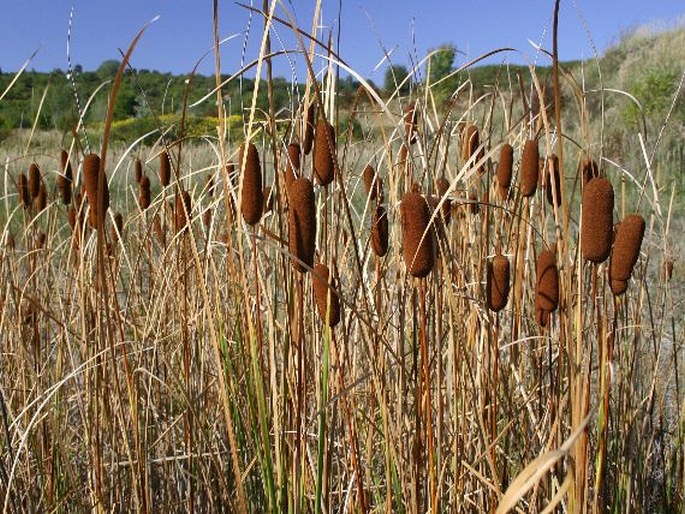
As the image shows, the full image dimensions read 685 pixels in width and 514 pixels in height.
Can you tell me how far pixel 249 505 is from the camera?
1445 mm

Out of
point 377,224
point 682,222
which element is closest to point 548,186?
point 377,224

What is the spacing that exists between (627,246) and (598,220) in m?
0.09

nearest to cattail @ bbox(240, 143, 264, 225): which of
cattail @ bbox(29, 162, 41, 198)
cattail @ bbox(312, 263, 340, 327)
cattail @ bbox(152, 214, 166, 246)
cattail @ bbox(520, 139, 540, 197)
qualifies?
cattail @ bbox(312, 263, 340, 327)

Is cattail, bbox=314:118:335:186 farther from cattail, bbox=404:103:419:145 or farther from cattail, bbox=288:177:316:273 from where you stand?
cattail, bbox=404:103:419:145

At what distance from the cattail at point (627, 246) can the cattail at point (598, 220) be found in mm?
53

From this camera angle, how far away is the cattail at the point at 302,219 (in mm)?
842

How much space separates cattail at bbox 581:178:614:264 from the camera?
0.85m

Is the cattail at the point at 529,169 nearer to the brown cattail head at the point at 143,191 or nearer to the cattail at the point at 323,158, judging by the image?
the cattail at the point at 323,158

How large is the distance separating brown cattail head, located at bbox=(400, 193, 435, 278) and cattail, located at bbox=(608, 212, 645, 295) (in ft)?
0.82

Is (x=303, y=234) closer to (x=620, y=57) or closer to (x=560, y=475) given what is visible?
(x=560, y=475)

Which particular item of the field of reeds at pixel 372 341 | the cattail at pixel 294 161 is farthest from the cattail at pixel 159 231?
the cattail at pixel 294 161

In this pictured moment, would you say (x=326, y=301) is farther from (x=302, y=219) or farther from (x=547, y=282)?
(x=547, y=282)

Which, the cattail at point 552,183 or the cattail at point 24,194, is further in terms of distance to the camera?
the cattail at point 24,194

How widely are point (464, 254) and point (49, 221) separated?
1.04 metres
